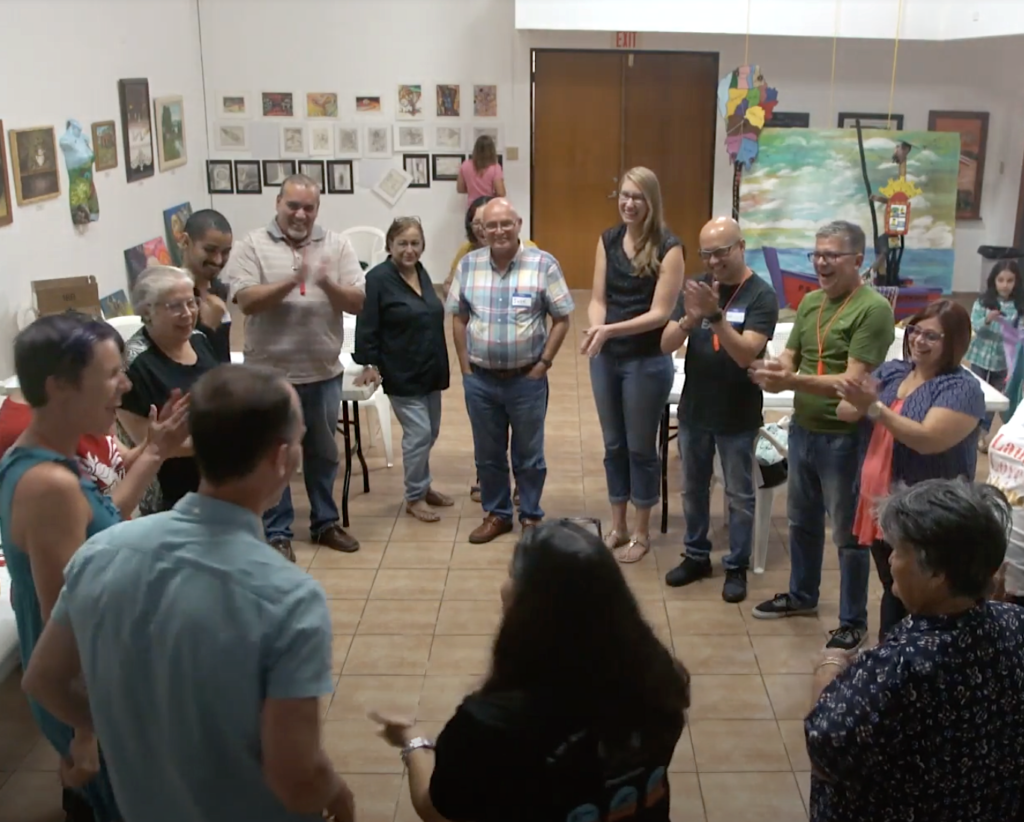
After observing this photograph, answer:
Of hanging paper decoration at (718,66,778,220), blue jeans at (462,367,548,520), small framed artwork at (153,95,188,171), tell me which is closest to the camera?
blue jeans at (462,367,548,520)

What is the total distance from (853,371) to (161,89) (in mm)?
6904

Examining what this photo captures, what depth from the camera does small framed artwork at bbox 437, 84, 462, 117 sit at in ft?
30.8

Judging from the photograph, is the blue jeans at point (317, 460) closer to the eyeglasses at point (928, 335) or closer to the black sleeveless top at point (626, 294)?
the black sleeveless top at point (626, 294)

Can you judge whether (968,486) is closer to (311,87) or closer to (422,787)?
(422,787)

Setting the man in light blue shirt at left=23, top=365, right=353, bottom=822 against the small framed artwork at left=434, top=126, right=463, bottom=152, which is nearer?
the man in light blue shirt at left=23, top=365, right=353, bottom=822

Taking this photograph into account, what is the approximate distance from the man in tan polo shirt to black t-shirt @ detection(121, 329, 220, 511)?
2.84ft

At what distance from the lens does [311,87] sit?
30.7 feet

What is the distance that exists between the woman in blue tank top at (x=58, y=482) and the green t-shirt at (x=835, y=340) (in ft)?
7.14

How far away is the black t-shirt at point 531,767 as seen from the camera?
140 cm

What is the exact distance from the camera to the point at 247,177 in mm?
9531

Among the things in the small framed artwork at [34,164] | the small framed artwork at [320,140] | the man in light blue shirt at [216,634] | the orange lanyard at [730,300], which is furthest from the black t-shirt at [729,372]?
the small framed artwork at [320,140]

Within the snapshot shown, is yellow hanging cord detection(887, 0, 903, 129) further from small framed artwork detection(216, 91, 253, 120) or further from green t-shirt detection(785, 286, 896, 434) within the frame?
green t-shirt detection(785, 286, 896, 434)

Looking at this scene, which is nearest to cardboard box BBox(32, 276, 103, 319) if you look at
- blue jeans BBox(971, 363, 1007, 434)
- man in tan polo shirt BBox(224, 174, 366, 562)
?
man in tan polo shirt BBox(224, 174, 366, 562)

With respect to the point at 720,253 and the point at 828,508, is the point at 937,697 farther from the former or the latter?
the point at 720,253
